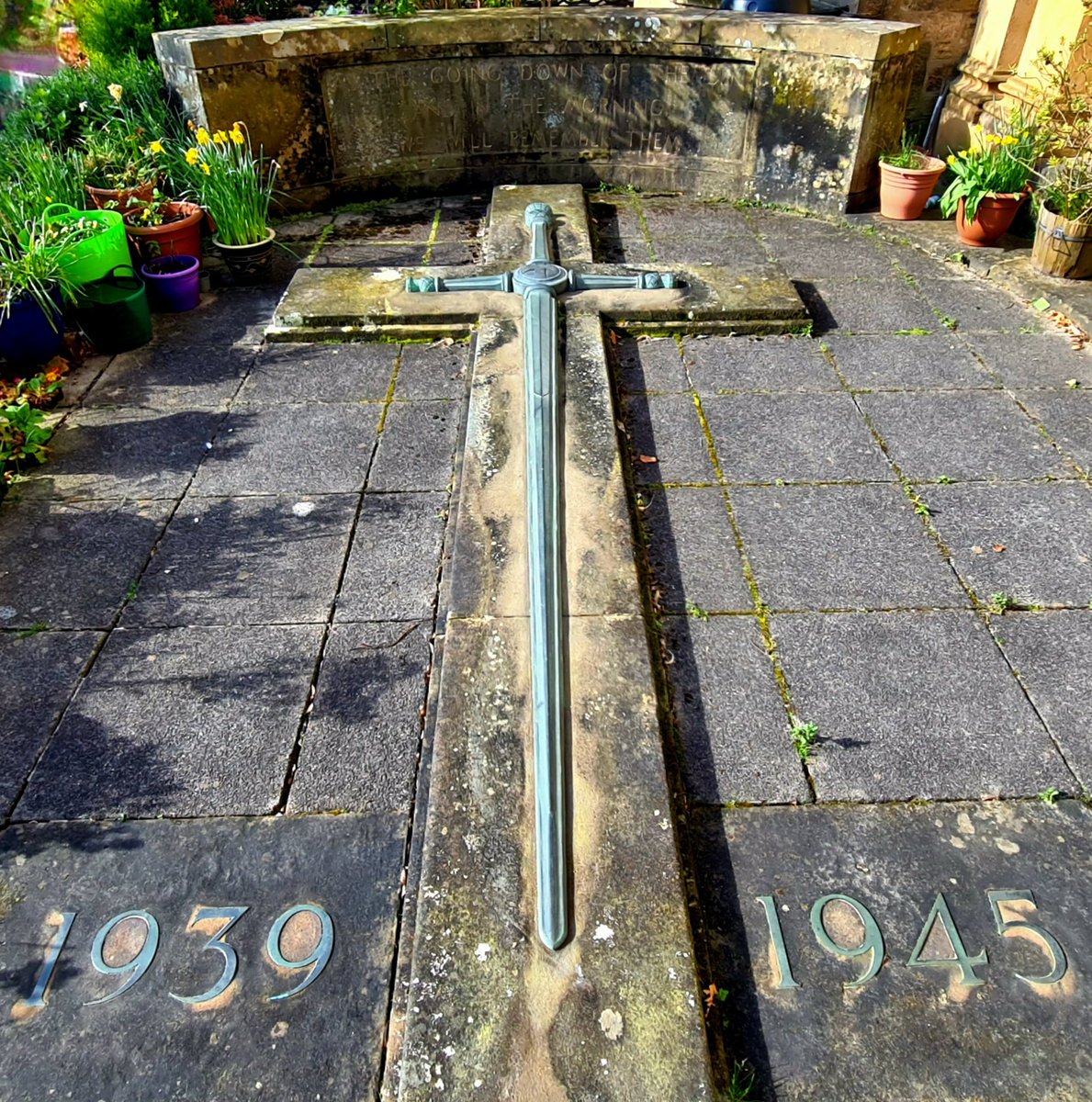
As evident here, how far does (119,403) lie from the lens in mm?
4180

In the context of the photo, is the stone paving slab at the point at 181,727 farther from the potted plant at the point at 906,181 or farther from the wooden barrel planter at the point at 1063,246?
the potted plant at the point at 906,181

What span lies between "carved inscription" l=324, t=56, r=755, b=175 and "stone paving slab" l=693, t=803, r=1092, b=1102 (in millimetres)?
5539

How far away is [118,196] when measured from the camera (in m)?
5.16

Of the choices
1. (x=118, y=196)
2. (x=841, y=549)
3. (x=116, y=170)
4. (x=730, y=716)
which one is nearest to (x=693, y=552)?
(x=841, y=549)

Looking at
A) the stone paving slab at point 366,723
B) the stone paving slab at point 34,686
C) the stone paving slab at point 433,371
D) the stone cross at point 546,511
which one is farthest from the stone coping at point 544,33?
the stone paving slab at point 366,723

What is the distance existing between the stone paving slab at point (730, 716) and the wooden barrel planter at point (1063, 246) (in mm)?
3604

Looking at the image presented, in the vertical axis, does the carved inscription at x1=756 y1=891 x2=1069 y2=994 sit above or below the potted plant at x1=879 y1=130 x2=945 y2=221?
below

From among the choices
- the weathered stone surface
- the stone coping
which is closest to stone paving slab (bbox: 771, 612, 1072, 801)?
the weathered stone surface

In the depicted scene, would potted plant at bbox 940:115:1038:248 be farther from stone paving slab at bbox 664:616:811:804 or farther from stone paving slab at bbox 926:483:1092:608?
stone paving slab at bbox 664:616:811:804

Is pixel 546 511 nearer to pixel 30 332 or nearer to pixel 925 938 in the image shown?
pixel 925 938

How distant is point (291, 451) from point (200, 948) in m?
2.27

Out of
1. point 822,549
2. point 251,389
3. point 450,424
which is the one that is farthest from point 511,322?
point 822,549

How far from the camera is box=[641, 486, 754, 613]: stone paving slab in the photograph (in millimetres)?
3012

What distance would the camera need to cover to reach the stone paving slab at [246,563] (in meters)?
2.98
